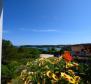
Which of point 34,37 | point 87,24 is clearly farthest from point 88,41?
point 34,37

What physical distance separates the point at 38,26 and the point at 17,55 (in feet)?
6.54

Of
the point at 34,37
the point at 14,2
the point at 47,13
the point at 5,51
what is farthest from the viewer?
the point at 34,37

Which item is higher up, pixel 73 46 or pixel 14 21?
pixel 14 21

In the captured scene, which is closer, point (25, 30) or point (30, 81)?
point (30, 81)

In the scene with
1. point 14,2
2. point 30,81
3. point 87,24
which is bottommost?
point 30,81

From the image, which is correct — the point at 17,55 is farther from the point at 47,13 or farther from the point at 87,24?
the point at 87,24

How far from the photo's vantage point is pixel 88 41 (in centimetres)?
921

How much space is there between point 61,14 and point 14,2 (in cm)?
190

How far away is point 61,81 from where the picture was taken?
2.57 m

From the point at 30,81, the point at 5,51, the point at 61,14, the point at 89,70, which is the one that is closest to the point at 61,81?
the point at 30,81

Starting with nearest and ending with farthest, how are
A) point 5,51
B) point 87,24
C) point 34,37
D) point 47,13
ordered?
point 87,24
point 47,13
point 5,51
point 34,37

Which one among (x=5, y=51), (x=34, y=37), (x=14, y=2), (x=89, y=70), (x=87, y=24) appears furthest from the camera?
(x=34, y=37)

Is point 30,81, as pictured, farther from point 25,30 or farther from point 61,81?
point 25,30

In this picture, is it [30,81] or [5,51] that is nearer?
[30,81]
